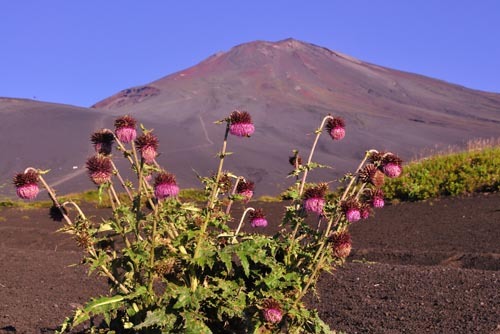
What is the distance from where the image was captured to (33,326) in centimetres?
432

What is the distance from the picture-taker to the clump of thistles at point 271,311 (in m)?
2.71

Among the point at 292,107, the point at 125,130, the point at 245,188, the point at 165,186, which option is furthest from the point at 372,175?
the point at 292,107

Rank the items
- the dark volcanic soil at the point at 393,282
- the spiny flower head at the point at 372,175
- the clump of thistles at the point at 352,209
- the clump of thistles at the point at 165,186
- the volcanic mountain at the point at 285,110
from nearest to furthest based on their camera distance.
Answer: the clump of thistles at the point at 165,186 → the clump of thistles at the point at 352,209 → the spiny flower head at the point at 372,175 → the dark volcanic soil at the point at 393,282 → the volcanic mountain at the point at 285,110

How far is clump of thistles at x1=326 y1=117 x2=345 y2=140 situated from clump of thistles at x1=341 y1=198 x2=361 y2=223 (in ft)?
0.92

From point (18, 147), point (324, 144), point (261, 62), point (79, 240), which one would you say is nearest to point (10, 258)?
point (79, 240)

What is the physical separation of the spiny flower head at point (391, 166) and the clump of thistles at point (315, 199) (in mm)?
243

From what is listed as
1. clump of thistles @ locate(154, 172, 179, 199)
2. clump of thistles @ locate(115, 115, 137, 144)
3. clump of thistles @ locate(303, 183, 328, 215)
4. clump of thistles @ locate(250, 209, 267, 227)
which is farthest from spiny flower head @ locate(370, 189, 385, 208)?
clump of thistles @ locate(115, 115, 137, 144)

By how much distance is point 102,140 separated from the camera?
2.87m

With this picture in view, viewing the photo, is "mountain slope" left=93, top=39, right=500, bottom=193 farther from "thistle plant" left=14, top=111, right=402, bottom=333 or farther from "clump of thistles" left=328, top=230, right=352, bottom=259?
"clump of thistles" left=328, top=230, right=352, bottom=259

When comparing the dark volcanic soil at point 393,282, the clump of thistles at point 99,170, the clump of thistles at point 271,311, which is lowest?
the dark volcanic soil at point 393,282

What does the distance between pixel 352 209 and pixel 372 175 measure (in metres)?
0.19

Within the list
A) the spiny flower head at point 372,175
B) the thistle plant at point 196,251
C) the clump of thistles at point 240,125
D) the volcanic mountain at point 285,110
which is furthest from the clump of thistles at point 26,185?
the volcanic mountain at point 285,110

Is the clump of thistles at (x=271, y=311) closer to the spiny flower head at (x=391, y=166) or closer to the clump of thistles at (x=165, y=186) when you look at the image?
the clump of thistles at (x=165, y=186)

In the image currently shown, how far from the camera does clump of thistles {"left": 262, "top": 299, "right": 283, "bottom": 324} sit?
2709 mm
